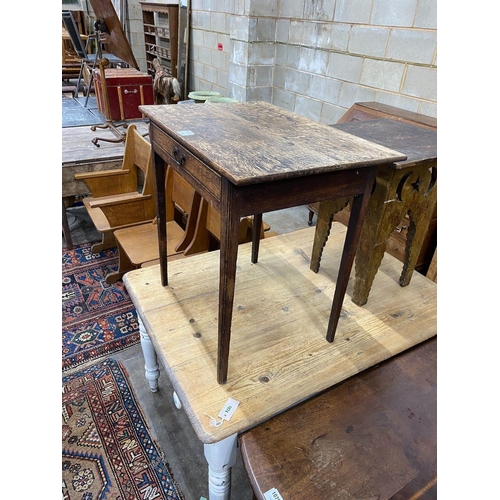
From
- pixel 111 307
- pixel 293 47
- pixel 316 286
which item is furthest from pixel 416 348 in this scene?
pixel 293 47

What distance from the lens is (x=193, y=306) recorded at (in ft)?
4.01

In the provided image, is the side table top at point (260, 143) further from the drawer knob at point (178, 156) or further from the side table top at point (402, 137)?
Answer: the side table top at point (402, 137)

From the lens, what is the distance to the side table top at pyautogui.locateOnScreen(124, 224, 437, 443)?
0.94 metres

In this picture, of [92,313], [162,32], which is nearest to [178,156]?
[92,313]

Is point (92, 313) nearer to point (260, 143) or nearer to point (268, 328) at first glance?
point (268, 328)

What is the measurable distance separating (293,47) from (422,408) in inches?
119

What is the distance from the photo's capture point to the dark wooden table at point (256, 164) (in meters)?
0.73

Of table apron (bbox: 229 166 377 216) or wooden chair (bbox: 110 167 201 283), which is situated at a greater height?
table apron (bbox: 229 166 377 216)

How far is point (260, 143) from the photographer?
0.84 meters

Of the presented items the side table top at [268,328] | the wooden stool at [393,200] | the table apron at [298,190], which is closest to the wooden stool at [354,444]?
the side table top at [268,328]

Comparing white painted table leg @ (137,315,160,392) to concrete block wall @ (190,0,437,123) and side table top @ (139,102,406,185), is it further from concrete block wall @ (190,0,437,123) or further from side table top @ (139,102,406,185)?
concrete block wall @ (190,0,437,123)

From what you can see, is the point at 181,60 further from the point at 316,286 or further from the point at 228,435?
the point at 228,435

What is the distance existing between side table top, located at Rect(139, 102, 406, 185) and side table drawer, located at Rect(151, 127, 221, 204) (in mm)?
37

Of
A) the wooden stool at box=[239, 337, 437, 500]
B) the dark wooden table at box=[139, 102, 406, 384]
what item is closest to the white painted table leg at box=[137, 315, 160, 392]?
the dark wooden table at box=[139, 102, 406, 384]
